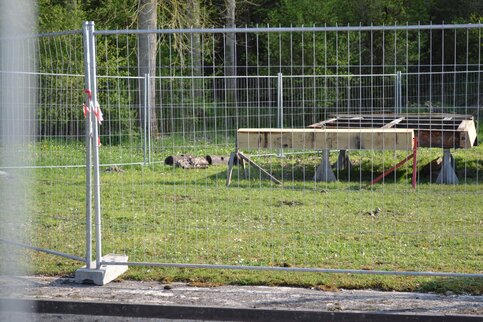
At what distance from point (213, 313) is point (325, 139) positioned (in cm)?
637

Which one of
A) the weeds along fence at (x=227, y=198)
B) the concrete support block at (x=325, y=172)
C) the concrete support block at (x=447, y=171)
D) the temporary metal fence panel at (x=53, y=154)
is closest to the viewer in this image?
the weeds along fence at (x=227, y=198)

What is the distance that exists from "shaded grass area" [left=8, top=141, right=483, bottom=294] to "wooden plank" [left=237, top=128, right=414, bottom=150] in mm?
691

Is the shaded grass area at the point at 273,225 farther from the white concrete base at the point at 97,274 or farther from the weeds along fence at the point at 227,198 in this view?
the white concrete base at the point at 97,274

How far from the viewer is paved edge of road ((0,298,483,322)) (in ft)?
19.5

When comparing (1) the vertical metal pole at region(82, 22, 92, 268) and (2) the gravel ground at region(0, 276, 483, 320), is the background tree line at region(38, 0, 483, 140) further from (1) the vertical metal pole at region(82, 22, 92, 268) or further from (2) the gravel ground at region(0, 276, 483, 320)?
(2) the gravel ground at region(0, 276, 483, 320)

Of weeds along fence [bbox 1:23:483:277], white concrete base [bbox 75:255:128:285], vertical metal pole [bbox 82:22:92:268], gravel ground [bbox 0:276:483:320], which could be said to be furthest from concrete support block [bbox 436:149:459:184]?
vertical metal pole [bbox 82:22:92:268]

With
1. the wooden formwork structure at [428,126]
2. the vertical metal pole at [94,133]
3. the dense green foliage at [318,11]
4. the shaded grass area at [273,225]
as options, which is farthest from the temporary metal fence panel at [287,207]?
the dense green foliage at [318,11]

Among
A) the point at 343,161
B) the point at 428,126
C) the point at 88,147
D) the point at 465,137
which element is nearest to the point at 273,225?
the point at 88,147

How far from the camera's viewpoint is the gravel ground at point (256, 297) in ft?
20.4

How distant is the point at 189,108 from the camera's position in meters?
15.5

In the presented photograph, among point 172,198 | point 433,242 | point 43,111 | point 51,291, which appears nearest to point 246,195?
point 172,198

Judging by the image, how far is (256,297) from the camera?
6586 mm

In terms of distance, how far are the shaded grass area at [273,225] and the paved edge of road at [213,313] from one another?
32.7 inches

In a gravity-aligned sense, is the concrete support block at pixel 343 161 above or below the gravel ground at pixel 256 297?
above
